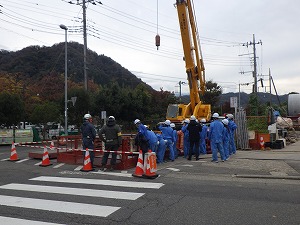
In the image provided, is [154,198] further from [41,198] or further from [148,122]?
[148,122]

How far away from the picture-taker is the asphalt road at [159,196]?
19.9 feet

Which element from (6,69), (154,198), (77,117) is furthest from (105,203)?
(6,69)

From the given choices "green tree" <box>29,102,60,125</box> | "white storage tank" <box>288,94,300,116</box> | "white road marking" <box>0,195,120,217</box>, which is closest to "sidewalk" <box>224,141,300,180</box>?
"white road marking" <box>0,195,120,217</box>

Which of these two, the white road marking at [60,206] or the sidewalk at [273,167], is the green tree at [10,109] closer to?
the sidewalk at [273,167]

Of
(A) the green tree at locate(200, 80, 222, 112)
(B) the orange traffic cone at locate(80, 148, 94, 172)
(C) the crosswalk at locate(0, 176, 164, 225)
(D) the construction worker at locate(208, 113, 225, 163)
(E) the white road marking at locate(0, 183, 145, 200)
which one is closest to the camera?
(C) the crosswalk at locate(0, 176, 164, 225)

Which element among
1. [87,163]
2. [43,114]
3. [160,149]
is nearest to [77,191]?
[87,163]

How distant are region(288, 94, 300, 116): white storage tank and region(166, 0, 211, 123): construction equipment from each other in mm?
20803

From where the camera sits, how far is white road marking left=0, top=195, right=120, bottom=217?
6.46 metres

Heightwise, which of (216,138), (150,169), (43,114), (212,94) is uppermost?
(212,94)

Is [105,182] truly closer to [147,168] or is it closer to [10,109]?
[147,168]

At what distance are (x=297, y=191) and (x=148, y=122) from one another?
105ft

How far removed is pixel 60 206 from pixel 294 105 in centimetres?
3536

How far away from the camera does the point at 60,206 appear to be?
22.6 ft

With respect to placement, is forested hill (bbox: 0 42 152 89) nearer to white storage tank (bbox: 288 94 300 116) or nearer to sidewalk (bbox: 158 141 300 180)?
white storage tank (bbox: 288 94 300 116)
